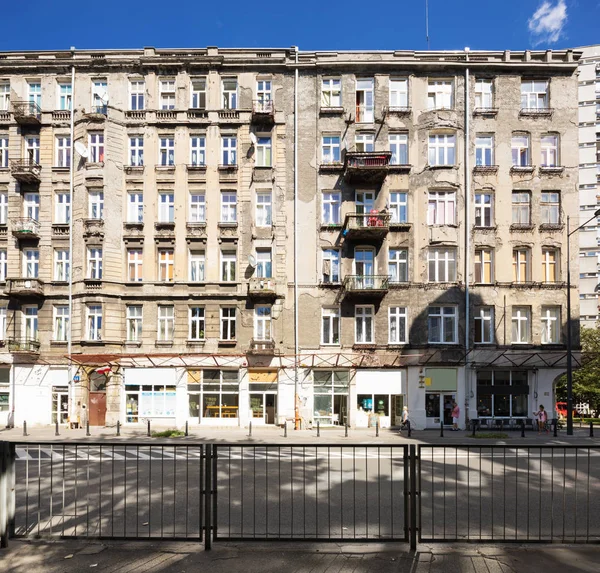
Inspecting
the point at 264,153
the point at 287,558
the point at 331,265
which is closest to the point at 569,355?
the point at 331,265

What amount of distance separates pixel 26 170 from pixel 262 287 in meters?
15.4

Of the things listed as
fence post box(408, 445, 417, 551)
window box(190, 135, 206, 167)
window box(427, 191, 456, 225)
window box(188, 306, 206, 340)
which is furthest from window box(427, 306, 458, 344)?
fence post box(408, 445, 417, 551)

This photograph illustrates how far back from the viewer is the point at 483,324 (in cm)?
2572

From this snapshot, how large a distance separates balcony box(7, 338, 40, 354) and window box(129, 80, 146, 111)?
14.9 m

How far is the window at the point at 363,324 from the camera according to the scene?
25.6m

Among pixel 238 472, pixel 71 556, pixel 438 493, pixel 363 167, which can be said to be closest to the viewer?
pixel 71 556

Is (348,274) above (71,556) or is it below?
above

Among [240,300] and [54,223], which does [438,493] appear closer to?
[240,300]

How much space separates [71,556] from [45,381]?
22.7m

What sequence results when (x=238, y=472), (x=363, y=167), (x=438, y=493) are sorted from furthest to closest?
(x=363, y=167), (x=238, y=472), (x=438, y=493)

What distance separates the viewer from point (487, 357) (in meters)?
25.3

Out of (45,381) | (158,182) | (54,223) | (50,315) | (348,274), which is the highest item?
(158,182)

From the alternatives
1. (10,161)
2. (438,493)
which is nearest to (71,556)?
(438,493)

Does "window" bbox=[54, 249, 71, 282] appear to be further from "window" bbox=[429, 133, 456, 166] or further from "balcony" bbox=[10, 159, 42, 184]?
"window" bbox=[429, 133, 456, 166]
